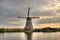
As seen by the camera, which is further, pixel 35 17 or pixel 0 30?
pixel 0 30

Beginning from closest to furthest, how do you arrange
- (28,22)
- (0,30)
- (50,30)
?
(28,22), (0,30), (50,30)

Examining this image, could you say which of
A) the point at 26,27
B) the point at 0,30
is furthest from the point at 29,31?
the point at 0,30

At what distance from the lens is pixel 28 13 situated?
53000 millimetres

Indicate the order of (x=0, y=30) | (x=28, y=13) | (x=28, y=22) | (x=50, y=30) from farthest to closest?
(x=50, y=30), (x=0, y=30), (x=28, y=13), (x=28, y=22)

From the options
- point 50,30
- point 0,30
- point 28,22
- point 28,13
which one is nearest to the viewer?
point 28,22

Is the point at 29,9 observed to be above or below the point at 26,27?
above

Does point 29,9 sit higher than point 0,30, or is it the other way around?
point 29,9

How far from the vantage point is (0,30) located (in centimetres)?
6462

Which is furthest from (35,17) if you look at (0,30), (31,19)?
(0,30)

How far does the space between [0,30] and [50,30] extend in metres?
17.9

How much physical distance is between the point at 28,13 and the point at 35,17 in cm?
187

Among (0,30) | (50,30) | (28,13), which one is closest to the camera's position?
(28,13)

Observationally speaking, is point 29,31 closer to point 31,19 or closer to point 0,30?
point 31,19

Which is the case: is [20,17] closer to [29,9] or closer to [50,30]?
[29,9]
